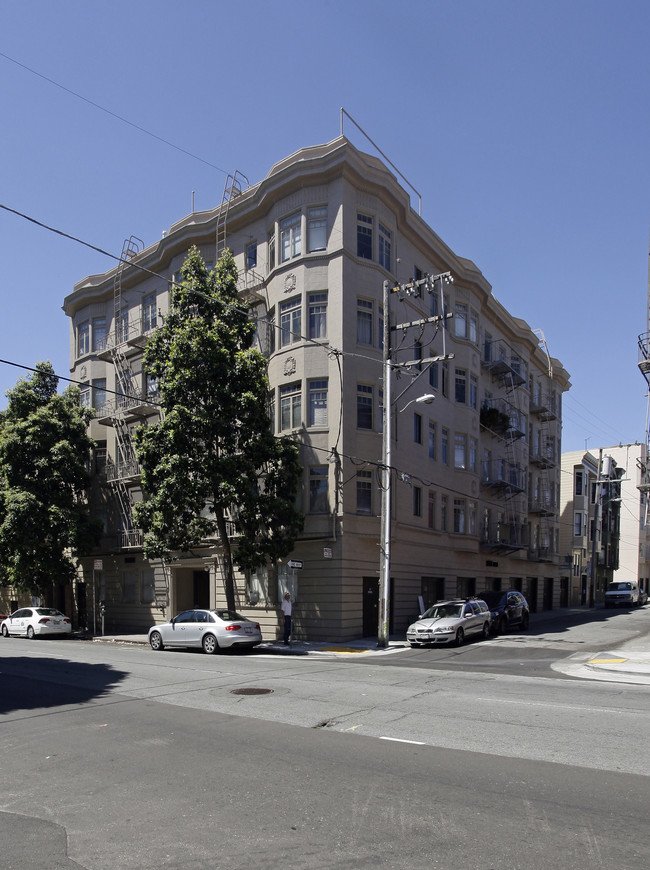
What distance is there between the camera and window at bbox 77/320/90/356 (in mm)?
39731

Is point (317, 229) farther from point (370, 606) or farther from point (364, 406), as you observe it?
point (370, 606)

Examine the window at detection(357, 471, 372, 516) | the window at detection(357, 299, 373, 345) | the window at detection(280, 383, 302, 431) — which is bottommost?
the window at detection(357, 471, 372, 516)

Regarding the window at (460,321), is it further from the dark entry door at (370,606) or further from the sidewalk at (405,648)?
the sidewalk at (405,648)

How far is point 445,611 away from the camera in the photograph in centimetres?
2377

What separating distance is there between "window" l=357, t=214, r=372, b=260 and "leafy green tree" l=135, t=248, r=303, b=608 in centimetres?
520

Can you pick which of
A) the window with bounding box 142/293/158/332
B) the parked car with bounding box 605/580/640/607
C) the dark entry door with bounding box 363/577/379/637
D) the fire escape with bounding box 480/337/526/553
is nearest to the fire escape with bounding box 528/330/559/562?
the fire escape with bounding box 480/337/526/553

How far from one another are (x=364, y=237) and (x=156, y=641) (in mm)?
16946

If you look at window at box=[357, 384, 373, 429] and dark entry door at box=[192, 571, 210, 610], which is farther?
dark entry door at box=[192, 571, 210, 610]

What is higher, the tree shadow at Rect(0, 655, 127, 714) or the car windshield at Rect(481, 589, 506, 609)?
the tree shadow at Rect(0, 655, 127, 714)

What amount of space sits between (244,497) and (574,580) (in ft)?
149

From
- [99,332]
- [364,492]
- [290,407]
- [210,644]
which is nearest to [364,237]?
[290,407]

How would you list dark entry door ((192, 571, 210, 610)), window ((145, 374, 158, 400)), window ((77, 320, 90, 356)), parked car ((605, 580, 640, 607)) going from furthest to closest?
parked car ((605, 580, 640, 607)), window ((77, 320, 90, 356)), window ((145, 374, 158, 400)), dark entry door ((192, 571, 210, 610))

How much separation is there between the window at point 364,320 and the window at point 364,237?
5.89 ft

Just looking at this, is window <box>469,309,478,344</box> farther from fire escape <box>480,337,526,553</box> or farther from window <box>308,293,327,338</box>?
window <box>308,293,327,338</box>
